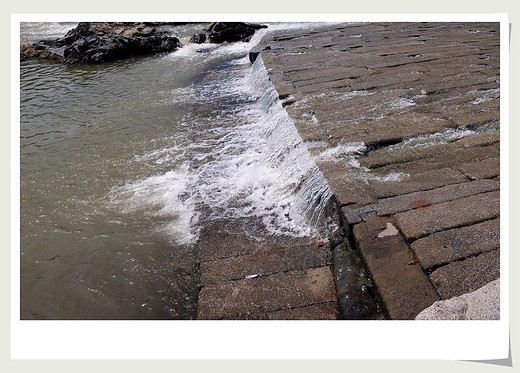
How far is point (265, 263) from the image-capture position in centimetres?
276

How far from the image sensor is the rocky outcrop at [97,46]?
403 inches

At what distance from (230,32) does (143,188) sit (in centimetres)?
877

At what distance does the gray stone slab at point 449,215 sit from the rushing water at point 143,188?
68 cm

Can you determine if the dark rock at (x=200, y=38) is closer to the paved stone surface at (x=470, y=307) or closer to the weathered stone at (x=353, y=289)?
the weathered stone at (x=353, y=289)

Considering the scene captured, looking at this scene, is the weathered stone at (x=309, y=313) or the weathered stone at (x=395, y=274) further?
the weathered stone at (x=309, y=313)

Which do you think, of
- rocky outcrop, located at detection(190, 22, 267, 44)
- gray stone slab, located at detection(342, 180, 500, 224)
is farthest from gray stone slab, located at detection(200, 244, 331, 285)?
rocky outcrop, located at detection(190, 22, 267, 44)

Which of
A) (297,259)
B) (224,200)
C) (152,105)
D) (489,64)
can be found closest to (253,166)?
(224,200)

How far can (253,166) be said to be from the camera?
167 inches

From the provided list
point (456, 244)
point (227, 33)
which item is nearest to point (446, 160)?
point (456, 244)

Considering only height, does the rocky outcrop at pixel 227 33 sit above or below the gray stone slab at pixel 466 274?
above

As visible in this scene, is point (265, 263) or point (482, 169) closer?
point (265, 263)

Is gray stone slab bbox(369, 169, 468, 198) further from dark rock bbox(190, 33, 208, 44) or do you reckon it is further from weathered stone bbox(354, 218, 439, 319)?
dark rock bbox(190, 33, 208, 44)

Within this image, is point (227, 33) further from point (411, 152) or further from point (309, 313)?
point (309, 313)

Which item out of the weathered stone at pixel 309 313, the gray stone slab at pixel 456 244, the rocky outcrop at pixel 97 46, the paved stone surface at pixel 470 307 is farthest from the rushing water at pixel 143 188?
the rocky outcrop at pixel 97 46
